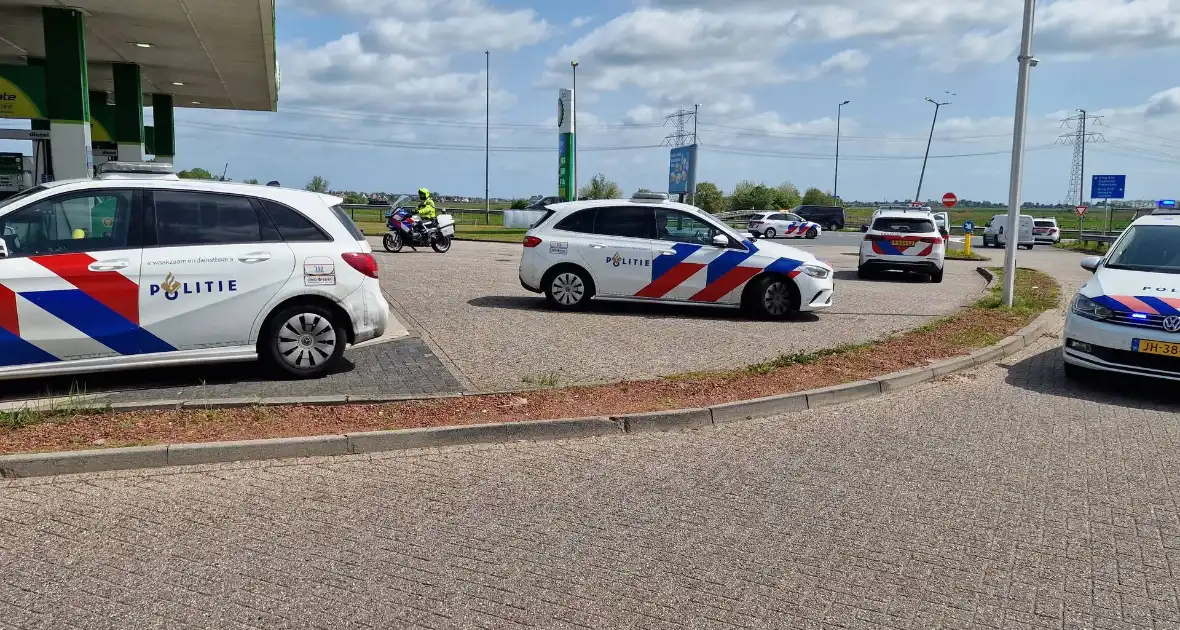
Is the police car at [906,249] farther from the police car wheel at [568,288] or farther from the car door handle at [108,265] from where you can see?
the car door handle at [108,265]

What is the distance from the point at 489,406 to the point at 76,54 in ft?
41.8

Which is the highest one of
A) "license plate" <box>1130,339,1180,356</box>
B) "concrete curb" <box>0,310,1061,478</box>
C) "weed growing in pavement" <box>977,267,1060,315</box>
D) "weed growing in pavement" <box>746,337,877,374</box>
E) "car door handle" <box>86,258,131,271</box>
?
"car door handle" <box>86,258,131,271</box>

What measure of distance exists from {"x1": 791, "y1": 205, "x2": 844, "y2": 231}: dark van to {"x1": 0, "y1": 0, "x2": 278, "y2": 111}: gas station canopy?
45.3 meters

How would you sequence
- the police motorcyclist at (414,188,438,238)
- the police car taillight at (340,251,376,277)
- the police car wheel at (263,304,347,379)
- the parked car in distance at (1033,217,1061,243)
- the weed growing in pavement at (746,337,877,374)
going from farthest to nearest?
the parked car in distance at (1033,217,1061,243), the police motorcyclist at (414,188,438,238), the weed growing in pavement at (746,337,877,374), the police car taillight at (340,251,376,277), the police car wheel at (263,304,347,379)

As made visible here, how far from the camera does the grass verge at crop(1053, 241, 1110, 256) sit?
3931cm

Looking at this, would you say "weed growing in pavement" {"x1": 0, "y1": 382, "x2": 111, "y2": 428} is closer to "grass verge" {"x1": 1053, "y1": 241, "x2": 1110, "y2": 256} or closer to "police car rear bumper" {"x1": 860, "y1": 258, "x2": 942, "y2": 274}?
"police car rear bumper" {"x1": 860, "y1": 258, "x2": 942, "y2": 274}

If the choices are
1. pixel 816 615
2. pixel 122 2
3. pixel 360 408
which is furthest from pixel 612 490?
pixel 122 2

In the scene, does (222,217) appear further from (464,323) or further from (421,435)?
(464,323)

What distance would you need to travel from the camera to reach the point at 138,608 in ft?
12.1

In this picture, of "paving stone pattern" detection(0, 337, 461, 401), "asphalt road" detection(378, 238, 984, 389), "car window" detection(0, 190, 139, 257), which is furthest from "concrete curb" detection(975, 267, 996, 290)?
"car window" detection(0, 190, 139, 257)

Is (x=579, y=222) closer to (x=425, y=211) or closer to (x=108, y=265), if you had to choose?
(x=108, y=265)

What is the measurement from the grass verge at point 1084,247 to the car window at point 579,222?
32574mm

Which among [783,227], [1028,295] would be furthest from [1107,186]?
[1028,295]

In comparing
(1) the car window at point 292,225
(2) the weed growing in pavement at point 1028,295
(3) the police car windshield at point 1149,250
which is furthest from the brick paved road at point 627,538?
(2) the weed growing in pavement at point 1028,295
